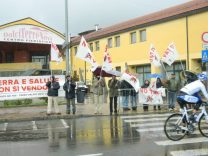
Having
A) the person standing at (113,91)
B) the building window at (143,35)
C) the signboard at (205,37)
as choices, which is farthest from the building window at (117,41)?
the signboard at (205,37)

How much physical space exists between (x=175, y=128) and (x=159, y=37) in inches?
957

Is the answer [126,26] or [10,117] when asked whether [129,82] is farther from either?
[126,26]

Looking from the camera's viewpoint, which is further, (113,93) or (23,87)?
(23,87)

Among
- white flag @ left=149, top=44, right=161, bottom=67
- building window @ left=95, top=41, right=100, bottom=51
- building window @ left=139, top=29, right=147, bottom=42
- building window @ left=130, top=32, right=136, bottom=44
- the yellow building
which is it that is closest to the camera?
white flag @ left=149, top=44, right=161, bottom=67

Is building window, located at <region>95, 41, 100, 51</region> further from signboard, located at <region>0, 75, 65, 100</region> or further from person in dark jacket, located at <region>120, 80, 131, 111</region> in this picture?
person in dark jacket, located at <region>120, 80, 131, 111</region>

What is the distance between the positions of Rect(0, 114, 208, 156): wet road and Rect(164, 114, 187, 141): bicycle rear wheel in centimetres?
19

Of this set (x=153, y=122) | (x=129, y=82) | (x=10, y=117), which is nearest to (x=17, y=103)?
(x=10, y=117)

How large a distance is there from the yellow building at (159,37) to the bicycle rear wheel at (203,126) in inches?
694

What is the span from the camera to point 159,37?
34250 mm

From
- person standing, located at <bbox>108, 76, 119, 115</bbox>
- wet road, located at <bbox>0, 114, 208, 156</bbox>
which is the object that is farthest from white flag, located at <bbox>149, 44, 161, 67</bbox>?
wet road, located at <bbox>0, 114, 208, 156</bbox>

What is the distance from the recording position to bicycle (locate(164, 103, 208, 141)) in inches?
415

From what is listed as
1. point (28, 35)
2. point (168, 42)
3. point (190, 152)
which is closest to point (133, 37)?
point (168, 42)

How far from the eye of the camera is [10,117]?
17719 millimetres

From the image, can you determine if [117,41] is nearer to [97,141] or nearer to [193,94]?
[97,141]
